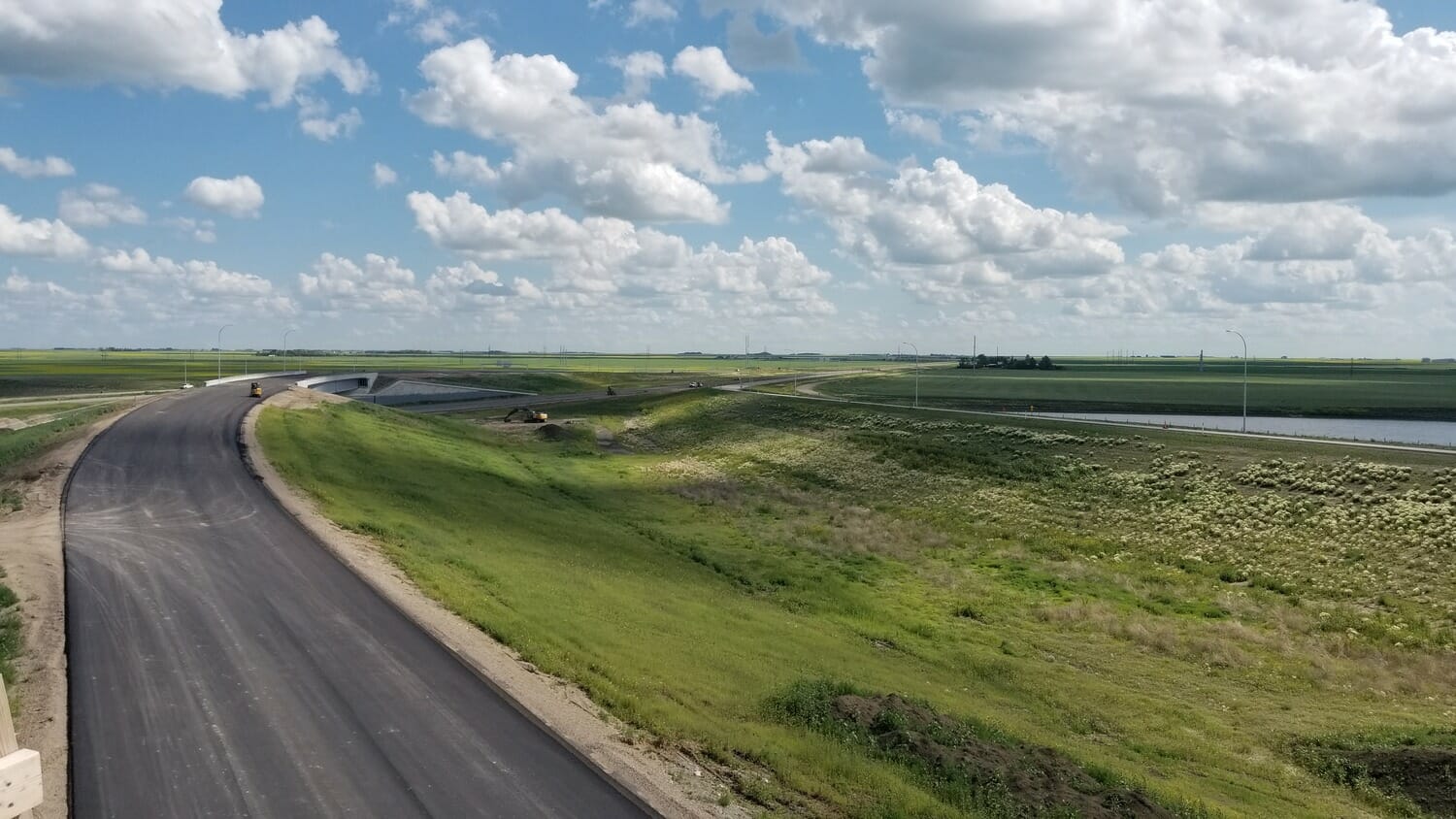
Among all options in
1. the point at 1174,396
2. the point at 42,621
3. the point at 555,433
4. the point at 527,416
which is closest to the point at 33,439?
the point at 42,621

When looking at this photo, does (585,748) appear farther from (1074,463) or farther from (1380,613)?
(1074,463)

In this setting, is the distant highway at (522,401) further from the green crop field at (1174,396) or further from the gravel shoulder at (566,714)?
the gravel shoulder at (566,714)

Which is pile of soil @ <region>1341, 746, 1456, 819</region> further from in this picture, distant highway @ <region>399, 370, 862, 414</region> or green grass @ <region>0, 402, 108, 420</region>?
distant highway @ <region>399, 370, 862, 414</region>

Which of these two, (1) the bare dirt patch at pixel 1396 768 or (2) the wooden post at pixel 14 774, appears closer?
(2) the wooden post at pixel 14 774

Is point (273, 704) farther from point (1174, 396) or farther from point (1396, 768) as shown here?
point (1174, 396)

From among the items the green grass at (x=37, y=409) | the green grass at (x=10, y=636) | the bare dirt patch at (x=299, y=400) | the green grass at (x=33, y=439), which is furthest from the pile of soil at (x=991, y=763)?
the green grass at (x=37, y=409)

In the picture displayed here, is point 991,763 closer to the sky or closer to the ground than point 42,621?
closer to the ground
